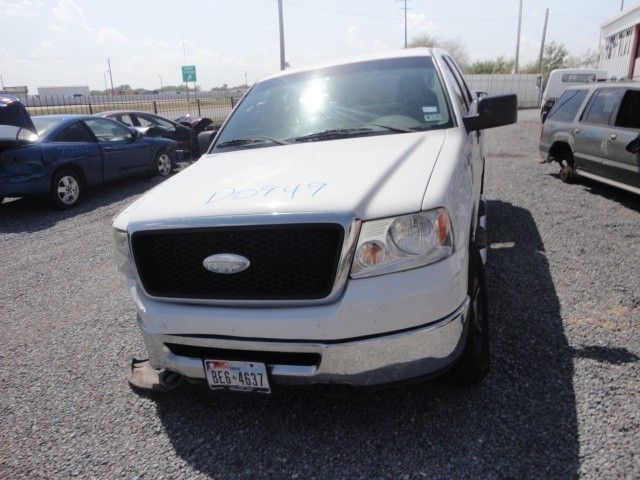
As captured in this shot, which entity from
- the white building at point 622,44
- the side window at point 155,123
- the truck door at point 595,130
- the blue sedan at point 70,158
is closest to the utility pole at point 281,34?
the side window at point 155,123

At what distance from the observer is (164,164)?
11.0 meters

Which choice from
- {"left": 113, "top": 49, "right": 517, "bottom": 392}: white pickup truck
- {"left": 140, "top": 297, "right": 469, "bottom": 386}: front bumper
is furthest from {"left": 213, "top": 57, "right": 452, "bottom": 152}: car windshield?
{"left": 140, "top": 297, "right": 469, "bottom": 386}: front bumper

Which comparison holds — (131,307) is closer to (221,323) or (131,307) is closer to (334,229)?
(221,323)

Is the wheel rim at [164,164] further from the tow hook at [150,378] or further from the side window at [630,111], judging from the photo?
the side window at [630,111]

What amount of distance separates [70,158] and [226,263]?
24.0 feet

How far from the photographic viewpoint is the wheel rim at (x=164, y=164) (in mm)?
10898

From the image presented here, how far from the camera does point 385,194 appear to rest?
217 centimetres

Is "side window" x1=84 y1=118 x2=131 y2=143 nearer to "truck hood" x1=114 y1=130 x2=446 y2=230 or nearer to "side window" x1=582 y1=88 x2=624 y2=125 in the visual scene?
"truck hood" x1=114 y1=130 x2=446 y2=230

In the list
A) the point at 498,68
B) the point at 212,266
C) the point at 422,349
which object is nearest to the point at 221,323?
the point at 212,266

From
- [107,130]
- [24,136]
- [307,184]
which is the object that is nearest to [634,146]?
[307,184]

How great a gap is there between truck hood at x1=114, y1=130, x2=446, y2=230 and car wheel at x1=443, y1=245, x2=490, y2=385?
0.66 meters

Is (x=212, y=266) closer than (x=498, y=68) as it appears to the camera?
Yes

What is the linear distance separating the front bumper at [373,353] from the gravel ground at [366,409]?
0.49 ft

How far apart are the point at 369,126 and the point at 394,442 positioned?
1953 millimetres
